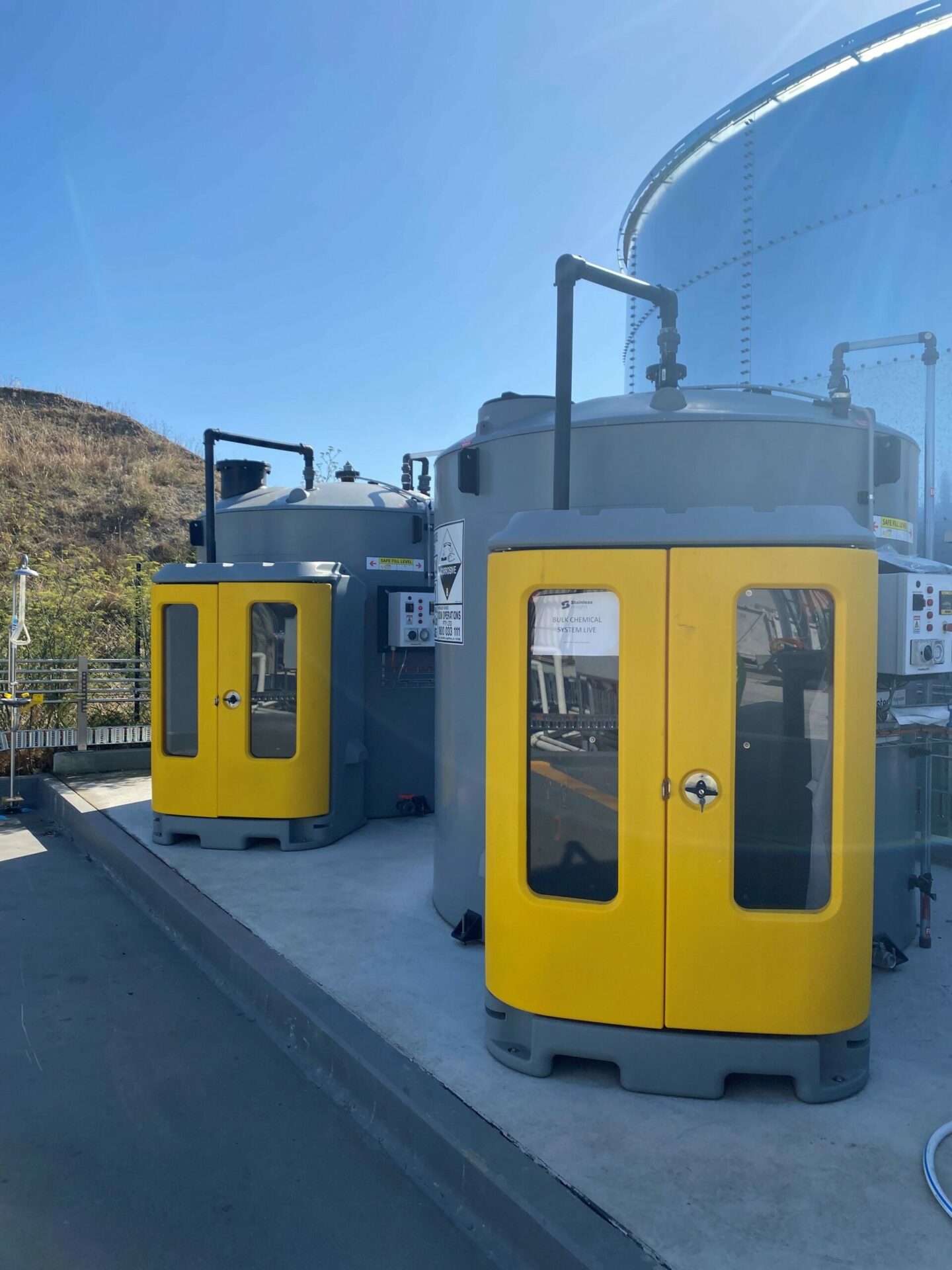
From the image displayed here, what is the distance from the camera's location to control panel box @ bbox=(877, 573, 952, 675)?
13.5ft

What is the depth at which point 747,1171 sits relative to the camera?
2703 mm

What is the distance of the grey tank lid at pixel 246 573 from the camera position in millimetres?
6426

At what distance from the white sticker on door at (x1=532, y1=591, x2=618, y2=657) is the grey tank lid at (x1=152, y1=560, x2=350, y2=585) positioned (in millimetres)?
3515

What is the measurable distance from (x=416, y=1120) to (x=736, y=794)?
1.55 meters

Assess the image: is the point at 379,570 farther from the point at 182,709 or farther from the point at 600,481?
the point at 600,481

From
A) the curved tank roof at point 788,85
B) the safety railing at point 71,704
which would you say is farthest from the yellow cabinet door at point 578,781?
the safety railing at point 71,704

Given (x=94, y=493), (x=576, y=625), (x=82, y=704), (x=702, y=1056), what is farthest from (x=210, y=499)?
(x=94, y=493)

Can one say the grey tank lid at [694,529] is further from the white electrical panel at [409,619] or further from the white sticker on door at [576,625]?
the white electrical panel at [409,619]

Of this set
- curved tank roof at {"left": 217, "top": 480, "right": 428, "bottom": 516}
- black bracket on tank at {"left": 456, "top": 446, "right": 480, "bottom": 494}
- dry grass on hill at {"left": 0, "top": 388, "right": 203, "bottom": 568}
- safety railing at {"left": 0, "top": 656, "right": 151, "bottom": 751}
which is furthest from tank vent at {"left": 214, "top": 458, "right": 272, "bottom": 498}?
dry grass on hill at {"left": 0, "top": 388, "right": 203, "bottom": 568}

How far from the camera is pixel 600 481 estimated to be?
3959 mm

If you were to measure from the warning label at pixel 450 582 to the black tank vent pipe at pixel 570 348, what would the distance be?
83cm

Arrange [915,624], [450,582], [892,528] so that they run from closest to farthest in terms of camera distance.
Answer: [915,624], [892,528], [450,582]

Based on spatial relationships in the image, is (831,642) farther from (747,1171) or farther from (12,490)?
(12,490)

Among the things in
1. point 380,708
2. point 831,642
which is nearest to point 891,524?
point 831,642
